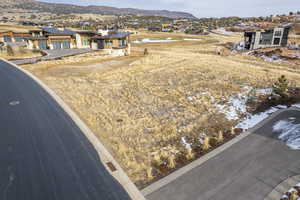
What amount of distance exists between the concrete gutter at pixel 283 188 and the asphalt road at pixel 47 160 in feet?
18.8

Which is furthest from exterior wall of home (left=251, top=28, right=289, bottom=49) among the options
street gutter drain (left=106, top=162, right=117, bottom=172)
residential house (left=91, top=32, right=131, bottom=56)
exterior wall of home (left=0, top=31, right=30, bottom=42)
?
exterior wall of home (left=0, top=31, right=30, bottom=42)

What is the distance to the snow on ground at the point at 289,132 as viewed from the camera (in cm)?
1001

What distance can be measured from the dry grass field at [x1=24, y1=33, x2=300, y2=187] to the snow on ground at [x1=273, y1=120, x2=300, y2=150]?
2929 millimetres

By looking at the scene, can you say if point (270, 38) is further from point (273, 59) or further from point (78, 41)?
point (78, 41)

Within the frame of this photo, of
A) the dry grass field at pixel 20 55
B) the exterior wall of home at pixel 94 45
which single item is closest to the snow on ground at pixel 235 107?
the exterior wall of home at pixel 94 45

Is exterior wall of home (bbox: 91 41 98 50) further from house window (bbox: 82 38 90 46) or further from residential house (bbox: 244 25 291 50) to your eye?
residential house (bbox: 244 25 291 50)

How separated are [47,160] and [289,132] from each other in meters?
13.7

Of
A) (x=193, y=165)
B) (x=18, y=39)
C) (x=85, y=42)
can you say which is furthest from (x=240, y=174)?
(x=18, y=39)

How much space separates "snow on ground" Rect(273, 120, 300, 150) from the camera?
10.0 meters

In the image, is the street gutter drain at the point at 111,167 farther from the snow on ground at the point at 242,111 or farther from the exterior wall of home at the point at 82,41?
the exterior wall of home at the point at 82,41

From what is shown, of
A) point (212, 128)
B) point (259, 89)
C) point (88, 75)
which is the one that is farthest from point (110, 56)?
point (212, 128)

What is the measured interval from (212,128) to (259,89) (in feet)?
34.4

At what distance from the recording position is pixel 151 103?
17.1 metres

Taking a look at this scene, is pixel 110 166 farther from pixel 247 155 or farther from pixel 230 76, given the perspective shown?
pixel 230 76
